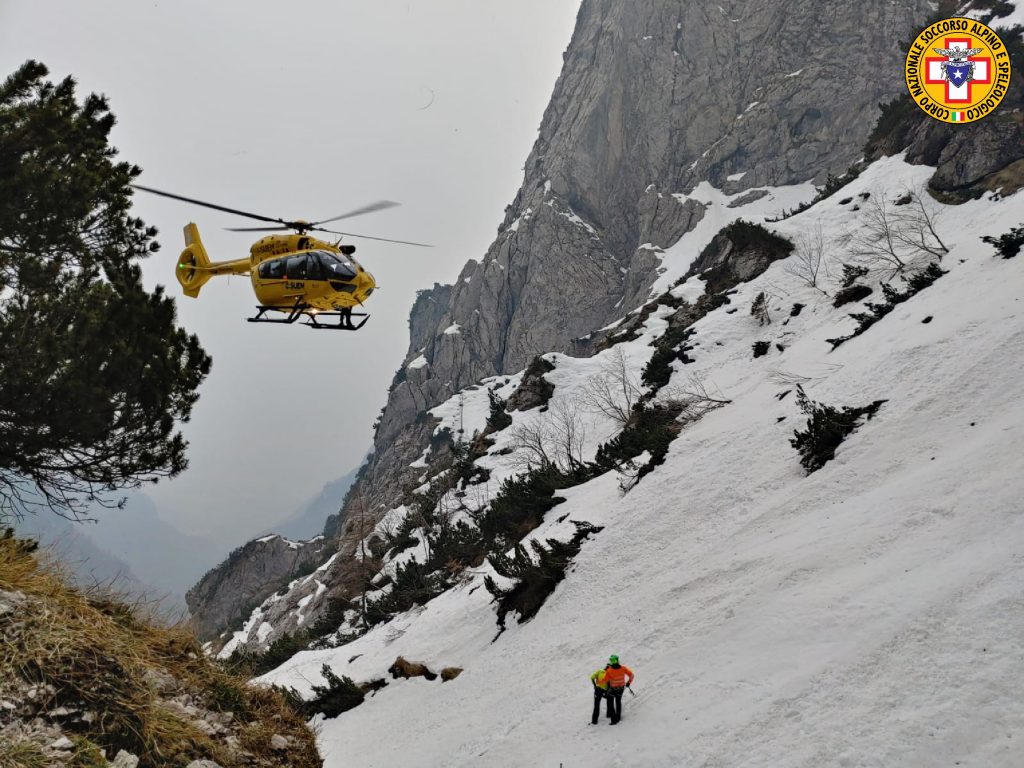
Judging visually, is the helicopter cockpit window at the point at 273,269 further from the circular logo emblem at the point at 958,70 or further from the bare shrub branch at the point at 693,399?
the circular logo emblem at the point at 958,70

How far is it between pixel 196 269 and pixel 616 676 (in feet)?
47.9

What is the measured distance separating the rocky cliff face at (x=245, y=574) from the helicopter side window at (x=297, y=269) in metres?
58.7

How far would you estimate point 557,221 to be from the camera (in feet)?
284

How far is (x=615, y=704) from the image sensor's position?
27.1ft

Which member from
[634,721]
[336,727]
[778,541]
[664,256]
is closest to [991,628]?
[778,541]

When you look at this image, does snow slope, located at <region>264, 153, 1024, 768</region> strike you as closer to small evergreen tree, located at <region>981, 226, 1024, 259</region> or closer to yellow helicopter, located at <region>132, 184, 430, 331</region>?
small evergreen tree, located at <region>981, 226, 1024, 259</region>

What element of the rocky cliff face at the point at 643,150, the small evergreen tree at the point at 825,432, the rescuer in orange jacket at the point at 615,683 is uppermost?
the rocky cliff face at the point at 643,150

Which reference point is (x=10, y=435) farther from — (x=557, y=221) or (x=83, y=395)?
(x=557, y=221)

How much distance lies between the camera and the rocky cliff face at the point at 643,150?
238ft

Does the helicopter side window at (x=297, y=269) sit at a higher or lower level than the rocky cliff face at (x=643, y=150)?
lower

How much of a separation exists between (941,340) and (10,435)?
1843 centimetres

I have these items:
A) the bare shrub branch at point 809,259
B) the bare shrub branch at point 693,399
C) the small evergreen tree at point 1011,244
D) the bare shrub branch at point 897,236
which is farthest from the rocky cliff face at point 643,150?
the small evergreen tree at point 1011,244

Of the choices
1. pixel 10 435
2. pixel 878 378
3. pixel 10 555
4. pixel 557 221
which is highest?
pixel 557 221

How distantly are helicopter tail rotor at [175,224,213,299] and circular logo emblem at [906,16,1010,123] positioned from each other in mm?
30173
